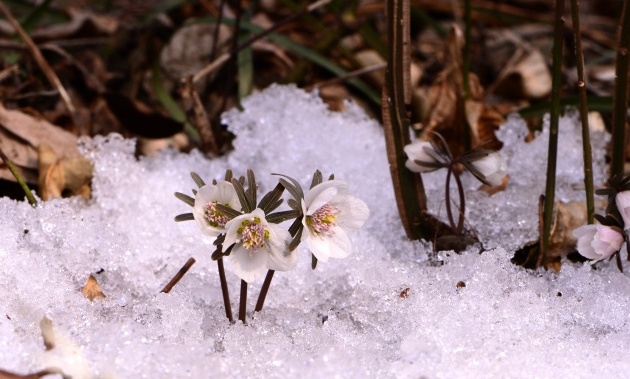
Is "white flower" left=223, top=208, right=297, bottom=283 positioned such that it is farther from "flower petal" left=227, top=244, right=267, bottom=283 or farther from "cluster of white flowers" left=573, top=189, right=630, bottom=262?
"cluster of white flowers" left=573, top=189, right=630, bottom=262

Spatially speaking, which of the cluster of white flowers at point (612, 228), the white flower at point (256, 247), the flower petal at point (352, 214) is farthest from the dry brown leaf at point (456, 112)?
the white flower at point (256, 247)

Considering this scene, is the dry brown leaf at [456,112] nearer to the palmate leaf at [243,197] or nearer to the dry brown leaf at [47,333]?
the palmate leaf at [243,197]

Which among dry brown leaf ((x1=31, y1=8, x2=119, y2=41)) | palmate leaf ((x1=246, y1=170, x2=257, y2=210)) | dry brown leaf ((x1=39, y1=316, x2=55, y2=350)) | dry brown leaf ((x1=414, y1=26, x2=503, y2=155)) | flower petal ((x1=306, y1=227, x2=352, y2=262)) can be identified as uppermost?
palmate leaf ((x1=246, y1=170, x2=257, y2=210))

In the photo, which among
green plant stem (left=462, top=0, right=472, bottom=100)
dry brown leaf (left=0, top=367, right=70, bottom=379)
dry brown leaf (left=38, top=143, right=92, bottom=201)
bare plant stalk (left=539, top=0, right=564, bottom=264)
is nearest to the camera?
dry brown leaf (left=0, top=367, right=70, bottom=379)

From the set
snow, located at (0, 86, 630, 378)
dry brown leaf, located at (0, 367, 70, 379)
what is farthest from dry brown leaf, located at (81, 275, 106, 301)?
dry brown leaf, located at (0, 367, 70, 379)

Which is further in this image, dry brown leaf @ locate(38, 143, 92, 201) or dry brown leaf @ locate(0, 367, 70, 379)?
dry brown leaf @ locate(38, 143, 92, 201)

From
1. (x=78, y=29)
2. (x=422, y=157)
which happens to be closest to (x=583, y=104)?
(x=422, y=157)

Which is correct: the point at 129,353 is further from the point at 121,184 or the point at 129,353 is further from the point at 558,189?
the point at 558,189

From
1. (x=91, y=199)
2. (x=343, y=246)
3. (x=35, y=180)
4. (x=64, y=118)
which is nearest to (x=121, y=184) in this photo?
(x=91, y=199)
